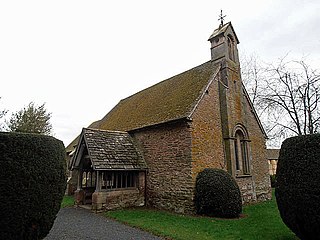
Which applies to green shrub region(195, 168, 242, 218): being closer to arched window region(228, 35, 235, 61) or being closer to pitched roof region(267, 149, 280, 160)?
arched window region(228, 35, 235, 61)

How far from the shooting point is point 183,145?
12875mm

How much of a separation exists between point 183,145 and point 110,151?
15.0 feet

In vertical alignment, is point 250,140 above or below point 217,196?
above

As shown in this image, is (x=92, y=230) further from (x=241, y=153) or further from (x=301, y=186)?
(x=241, y=153)

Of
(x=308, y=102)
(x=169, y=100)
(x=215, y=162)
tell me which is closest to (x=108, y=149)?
(x=169, y=100)

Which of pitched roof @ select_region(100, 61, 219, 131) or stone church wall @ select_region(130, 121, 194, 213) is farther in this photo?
pitched roof @ select_region(100, 61, 219, 131)

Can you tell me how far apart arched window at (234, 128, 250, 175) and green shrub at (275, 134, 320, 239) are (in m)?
8.41

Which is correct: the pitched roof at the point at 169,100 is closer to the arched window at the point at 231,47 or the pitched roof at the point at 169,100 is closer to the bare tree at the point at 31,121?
the arched window at the point at 231,47

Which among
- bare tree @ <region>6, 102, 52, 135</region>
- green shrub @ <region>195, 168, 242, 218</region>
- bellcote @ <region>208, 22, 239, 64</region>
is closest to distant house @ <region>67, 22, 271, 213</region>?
bellcote @ <region>208, 22, 239, 64</region>

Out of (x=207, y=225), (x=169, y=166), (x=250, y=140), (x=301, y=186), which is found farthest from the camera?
(x=250, y=140)

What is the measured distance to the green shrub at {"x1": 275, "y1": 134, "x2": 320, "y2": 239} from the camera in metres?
6.22

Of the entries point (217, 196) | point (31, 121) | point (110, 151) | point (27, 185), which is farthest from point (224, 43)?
point (31, 121)

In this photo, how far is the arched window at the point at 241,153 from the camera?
15602mm

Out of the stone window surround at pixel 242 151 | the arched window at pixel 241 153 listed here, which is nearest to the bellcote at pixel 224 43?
the stone window surround at pixel 242 151
